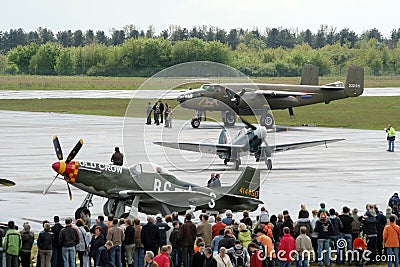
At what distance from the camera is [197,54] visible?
131625 millimetres

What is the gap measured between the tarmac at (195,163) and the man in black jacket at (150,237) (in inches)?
222

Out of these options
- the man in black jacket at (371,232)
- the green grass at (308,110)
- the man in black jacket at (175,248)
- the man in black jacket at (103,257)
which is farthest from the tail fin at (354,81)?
the man in black jacket at (103,257)

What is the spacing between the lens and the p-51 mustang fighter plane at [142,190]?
21500 millimetres

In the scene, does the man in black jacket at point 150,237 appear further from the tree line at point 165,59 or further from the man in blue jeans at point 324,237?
the tree line at point 165,59

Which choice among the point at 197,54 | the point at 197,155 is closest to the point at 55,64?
the point at 197,54

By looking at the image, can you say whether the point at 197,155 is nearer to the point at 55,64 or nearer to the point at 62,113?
the point at 62,113

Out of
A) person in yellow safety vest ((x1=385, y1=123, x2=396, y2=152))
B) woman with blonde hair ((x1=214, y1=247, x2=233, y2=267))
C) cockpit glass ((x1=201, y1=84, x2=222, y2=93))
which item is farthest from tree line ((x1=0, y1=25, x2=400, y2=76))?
woman with blonde hair ((x1=214, y1=247, x2=233, y2=267))

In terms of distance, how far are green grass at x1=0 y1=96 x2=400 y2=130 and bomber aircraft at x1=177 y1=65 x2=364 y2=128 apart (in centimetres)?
183

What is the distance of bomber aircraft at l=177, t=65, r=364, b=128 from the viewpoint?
177 ft

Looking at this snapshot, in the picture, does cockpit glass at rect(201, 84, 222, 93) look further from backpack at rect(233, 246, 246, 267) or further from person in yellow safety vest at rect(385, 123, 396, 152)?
backpack at rect(233, 246, 246, 267)

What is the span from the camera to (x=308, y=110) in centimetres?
7306

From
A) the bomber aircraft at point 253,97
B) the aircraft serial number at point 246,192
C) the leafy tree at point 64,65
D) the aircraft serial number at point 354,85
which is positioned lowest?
the aircraft serial number at point 246,192

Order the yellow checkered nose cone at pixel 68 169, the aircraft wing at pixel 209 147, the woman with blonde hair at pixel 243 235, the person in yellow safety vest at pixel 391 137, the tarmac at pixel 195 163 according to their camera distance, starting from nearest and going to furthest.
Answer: the woman with blonde hair at pixel 243 235
the yellow checkered nose cone at pixel 68 169
the tarmac at pixel 195 163
the aircraft wing at pixel 209 147
the person in yellow safety vest at pixel 391 137

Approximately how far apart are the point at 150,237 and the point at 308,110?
57.1 metres
